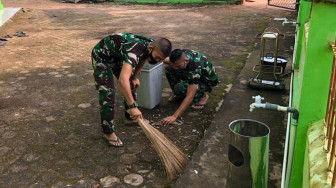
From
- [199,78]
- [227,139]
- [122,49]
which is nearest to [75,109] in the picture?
[122,49]

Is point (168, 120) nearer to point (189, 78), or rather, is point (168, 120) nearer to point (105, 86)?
point (189, 78)

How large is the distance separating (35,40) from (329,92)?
893 cm

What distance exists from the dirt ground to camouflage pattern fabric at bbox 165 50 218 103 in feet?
0.85

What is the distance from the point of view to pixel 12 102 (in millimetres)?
5012

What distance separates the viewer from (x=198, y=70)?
4.23 m

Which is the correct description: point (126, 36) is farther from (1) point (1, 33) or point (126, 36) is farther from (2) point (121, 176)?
(1) point (1, 33)

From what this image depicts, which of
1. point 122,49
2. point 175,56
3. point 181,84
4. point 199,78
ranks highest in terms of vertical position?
point 122,49

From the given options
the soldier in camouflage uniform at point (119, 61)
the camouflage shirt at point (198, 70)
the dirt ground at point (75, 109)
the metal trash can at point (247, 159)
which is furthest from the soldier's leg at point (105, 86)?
the metal trash can at point (247, 159)

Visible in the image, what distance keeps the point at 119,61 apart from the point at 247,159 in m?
2.01

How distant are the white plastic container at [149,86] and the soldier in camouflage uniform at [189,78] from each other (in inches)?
8.7

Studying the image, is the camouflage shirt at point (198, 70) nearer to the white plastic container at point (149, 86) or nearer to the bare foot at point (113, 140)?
the white plastic container at point (149, 86)

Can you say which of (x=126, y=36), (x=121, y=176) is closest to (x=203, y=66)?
(x=126, y=36)

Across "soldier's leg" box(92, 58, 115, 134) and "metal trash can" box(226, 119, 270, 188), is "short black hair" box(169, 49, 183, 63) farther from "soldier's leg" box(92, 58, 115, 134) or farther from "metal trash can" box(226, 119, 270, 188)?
"metal trash can" box(226, 119, 270, 188)

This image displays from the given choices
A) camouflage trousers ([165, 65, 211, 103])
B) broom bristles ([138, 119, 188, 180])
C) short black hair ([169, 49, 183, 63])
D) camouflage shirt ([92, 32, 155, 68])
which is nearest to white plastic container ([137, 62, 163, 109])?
camouflage trousers ([165, 65, 211, 103])
